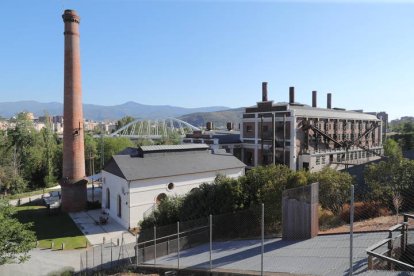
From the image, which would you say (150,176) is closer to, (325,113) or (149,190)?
(149,190)

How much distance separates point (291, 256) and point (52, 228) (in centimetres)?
2302

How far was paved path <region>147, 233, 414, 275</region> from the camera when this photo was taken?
10.4m

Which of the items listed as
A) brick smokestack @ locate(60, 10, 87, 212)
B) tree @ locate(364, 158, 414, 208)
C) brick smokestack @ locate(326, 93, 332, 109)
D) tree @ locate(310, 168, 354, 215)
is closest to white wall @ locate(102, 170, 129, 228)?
brick smokestack @ locate(60, 10, 87, 212)

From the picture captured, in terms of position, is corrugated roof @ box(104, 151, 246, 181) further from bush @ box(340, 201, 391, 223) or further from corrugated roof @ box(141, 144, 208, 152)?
bush @ box(340, 201, 391, 223)

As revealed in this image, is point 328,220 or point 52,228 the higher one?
point 328,220

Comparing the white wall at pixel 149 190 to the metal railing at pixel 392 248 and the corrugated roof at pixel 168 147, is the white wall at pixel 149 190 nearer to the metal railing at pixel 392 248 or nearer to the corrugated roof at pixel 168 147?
the corrugated roof at pixel 168 147

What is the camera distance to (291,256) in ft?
40.4

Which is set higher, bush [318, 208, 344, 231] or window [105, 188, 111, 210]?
bush [318, 208, 344, 231]

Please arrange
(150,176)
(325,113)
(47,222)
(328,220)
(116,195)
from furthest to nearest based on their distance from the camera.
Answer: (325,113) < (116,195) < (47,222) < (150,176) < (328,220)

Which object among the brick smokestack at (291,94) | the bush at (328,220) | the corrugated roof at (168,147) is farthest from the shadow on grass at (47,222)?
the brick smokestack at (291,94)

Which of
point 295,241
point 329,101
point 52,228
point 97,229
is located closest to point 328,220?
point 295,241

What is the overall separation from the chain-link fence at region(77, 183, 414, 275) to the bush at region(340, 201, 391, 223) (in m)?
0.05

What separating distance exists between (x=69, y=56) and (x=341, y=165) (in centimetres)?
4064

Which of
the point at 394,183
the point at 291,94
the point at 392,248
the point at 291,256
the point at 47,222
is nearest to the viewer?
the point at 392,248
